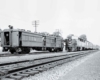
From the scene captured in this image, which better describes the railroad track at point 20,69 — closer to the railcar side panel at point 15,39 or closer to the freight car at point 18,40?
the railcar side panel at point 15,39

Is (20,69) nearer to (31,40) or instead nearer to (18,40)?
(18,40)

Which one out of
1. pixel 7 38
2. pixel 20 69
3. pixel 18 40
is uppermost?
pixel 7 38

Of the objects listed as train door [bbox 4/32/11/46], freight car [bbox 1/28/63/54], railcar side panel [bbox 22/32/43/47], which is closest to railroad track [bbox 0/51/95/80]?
freight car [bbox 1/28/63/54]

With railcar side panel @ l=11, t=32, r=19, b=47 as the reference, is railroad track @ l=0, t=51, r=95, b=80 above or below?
below

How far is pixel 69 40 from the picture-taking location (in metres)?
30.6

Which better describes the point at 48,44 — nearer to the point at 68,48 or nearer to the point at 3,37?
the point at 68,48

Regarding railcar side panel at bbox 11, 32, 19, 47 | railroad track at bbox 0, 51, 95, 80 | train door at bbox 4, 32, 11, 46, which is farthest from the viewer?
train door at bbox 4, 32, 11, 46

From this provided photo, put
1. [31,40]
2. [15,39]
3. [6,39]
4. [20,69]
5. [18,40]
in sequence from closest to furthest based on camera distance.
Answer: [20,69] < [18,40] < [15,39] < [6,39] < [31,40]

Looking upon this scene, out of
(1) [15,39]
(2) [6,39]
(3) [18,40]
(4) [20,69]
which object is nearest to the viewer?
(4) [20,69]

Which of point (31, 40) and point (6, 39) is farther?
point (31, 40)

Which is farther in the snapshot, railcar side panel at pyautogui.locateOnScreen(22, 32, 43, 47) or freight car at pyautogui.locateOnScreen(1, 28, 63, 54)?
railcar side panel at pyautogui.locateOnScreen(22, 32, 43, 47)

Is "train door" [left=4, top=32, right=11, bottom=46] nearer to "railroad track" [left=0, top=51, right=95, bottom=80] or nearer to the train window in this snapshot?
the train window

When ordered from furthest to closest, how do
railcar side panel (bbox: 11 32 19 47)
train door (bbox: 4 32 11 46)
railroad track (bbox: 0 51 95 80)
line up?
train door (bbox: 4 32 11 46) < railcar side panel (bbox: 11 32 19 47) < railroad track (bbox: 0 51 95 80)

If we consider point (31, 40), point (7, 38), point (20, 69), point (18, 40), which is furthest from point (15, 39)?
point (20, 69)
